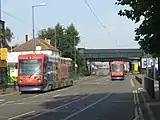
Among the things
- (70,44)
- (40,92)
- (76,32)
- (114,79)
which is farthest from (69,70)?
(76,32)

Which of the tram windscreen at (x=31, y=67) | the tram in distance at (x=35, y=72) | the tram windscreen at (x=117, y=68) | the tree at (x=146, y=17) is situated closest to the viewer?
the tree at (x=146, y=17)

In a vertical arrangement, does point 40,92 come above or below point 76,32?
below

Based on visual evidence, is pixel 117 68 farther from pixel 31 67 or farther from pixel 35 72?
pixel 35 72

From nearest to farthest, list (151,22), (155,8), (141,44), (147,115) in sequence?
(155,8) → (151,22) → (141,44) → (147,115)

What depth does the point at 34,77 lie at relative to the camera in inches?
1646

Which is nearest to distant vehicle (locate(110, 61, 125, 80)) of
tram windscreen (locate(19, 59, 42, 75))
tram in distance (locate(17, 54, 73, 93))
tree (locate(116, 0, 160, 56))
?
tram in distance (locate(17, 54, 73, 93))

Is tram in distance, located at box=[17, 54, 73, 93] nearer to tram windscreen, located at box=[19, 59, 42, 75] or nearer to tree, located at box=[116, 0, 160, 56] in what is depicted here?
tram windscreen, located at box=[19, 59, 42, 75]

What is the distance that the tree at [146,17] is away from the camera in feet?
46.3

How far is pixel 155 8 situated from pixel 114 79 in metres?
73.0

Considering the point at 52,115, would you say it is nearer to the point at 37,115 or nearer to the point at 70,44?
the point at 37,115

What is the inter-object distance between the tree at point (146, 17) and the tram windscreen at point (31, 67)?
84.8ft

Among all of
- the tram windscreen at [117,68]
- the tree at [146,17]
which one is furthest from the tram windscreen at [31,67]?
the tram windscreen at [117,68]

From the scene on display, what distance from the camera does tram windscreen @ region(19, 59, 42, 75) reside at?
42.4 m

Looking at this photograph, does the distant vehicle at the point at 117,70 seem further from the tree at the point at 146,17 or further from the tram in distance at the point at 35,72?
the tree at the point at 146,17
